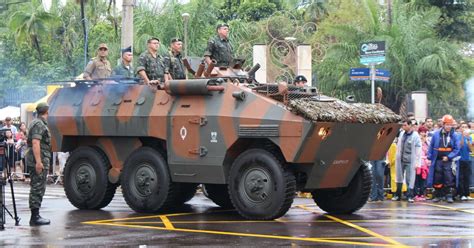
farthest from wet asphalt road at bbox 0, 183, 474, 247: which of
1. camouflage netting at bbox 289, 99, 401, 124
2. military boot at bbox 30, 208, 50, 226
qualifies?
camouflage netting at bbox 289, 99, 401, 124

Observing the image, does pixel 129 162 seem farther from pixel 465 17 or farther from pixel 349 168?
pixel 465 17

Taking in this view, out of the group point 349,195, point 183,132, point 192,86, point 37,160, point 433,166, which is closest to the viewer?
point 37,160

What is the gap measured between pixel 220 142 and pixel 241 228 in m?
1.78

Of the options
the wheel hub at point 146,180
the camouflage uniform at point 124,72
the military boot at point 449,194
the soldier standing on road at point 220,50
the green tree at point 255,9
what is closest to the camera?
the wheel hub at point 146,180

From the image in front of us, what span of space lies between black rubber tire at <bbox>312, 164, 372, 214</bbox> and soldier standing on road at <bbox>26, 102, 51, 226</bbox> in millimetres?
4457

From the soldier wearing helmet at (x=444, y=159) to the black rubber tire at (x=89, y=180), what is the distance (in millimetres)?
6845

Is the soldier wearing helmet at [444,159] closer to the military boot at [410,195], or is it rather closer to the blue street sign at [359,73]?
the military boot at [410,195]

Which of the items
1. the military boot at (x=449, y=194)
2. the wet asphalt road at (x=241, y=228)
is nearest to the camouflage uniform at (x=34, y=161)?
the wet asphalt road at (x=241, y=228)

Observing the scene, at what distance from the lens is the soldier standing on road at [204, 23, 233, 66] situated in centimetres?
1700

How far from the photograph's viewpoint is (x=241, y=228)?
13.7m

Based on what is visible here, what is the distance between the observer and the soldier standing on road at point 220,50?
17000mm

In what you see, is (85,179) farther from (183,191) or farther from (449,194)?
(449,194)

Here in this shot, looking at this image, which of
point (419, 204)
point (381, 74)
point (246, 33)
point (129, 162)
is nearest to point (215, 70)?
point (129, 162)

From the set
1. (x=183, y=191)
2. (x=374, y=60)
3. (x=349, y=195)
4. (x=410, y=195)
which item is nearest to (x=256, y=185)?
(x=349, y=195)
